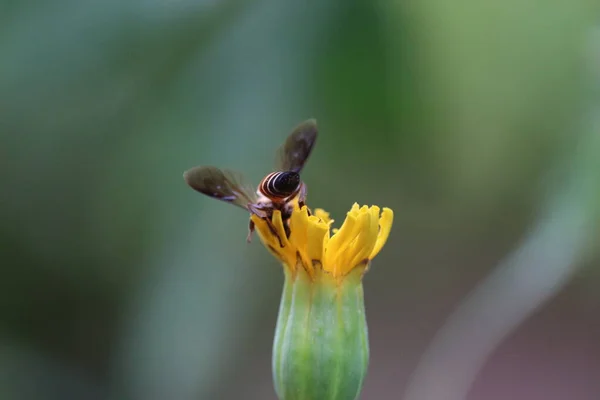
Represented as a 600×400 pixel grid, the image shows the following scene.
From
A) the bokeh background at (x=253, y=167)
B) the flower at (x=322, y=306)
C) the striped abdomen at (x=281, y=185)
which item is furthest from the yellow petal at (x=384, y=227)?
the bokeh background at (x=253, y=167)

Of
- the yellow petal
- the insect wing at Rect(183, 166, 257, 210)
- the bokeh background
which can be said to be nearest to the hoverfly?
the insect wing at Rect(183, 166, 257, 210)

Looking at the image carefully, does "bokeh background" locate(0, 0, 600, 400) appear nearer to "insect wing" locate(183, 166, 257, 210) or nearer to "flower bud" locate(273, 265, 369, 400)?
"insect wing" locate(183, 166, 257, 210)

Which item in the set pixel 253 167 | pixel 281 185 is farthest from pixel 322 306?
pixel 253 167

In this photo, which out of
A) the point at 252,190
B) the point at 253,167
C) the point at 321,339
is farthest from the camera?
the point at 253,167

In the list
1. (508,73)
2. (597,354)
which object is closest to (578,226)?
(508,73)

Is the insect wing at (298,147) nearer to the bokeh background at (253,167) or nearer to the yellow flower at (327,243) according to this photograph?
the yellow flower at (327,243)

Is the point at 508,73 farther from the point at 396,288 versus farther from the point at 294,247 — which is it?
the point at 294,247

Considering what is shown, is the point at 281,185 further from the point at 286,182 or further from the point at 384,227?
the point at 384,227
